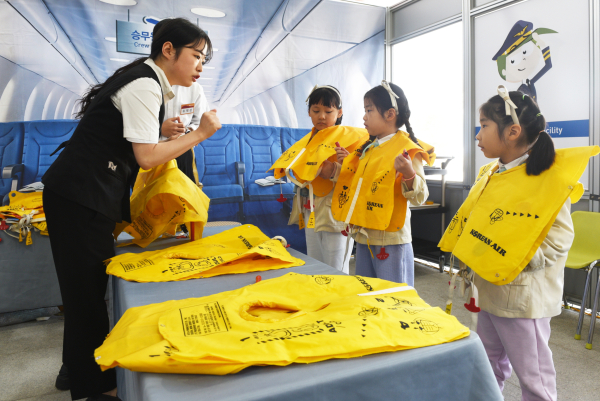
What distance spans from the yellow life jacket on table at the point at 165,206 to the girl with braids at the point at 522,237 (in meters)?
1.09

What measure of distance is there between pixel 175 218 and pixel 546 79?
295 cm

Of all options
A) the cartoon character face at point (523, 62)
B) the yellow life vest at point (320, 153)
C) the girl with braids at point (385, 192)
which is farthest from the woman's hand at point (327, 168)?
the cartoon character face at point (523, 62)

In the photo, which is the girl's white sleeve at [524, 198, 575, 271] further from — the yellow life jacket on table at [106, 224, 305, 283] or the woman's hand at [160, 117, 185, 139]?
the woman's hand at [160, 117, 185, 139]

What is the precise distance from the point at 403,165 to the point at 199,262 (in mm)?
894

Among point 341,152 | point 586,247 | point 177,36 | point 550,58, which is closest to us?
point 177,36

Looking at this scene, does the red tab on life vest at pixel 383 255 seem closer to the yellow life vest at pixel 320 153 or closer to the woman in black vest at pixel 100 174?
the yellow life vest at pixel 320 153

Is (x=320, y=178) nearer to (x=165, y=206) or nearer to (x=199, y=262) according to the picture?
(x=165, y=206)

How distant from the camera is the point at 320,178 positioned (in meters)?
Answer: 2.26

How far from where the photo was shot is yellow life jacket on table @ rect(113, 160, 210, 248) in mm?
1693

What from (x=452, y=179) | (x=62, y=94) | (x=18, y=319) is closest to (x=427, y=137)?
(x=452, y=179)

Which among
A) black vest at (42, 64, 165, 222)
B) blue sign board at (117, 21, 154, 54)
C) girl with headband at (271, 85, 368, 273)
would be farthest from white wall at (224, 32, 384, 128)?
black vest at (42, 64, 165, 222)

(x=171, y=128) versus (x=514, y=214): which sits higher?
(x=171, y=128)

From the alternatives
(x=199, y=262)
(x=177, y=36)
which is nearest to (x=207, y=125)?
(x=177, y=36)

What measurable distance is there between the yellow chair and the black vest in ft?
8.16
